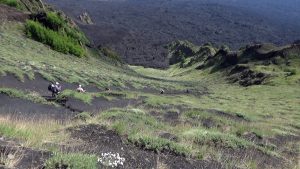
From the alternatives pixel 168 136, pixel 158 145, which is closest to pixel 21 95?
pixel 168 136

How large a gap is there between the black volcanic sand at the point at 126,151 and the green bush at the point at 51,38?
221ft

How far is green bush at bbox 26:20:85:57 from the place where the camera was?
3063 inches

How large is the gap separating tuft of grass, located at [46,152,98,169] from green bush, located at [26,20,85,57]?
70451mm

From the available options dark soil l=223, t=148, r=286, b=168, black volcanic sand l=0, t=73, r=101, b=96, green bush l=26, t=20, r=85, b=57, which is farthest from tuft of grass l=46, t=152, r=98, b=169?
green bush l=26, t=20, r=85, b=57

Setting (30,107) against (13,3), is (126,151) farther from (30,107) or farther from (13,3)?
(13,3)

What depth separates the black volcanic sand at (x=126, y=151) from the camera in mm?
9781

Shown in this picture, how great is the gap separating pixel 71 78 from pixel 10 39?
21755mm

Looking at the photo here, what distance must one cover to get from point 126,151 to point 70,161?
2.24 metres

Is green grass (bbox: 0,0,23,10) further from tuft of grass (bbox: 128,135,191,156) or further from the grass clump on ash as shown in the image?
tuft of grass (bbox: 128,135,191,156)

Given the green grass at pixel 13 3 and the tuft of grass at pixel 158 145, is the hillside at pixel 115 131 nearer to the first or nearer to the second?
the tuft of grass at pixel 158 145

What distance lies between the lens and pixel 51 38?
3174 inches

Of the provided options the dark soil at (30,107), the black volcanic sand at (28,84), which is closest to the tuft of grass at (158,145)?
the dark soil at (30,107)

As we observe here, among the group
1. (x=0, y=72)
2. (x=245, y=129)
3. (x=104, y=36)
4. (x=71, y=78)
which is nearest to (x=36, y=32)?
(x=71, y=78)

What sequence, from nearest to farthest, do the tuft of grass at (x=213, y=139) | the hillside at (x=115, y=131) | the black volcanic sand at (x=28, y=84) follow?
the hillside at (x=115, y=131), the tuft of grass at (x=213, y=139), the black volcanic sand at (x=28, y=84)
